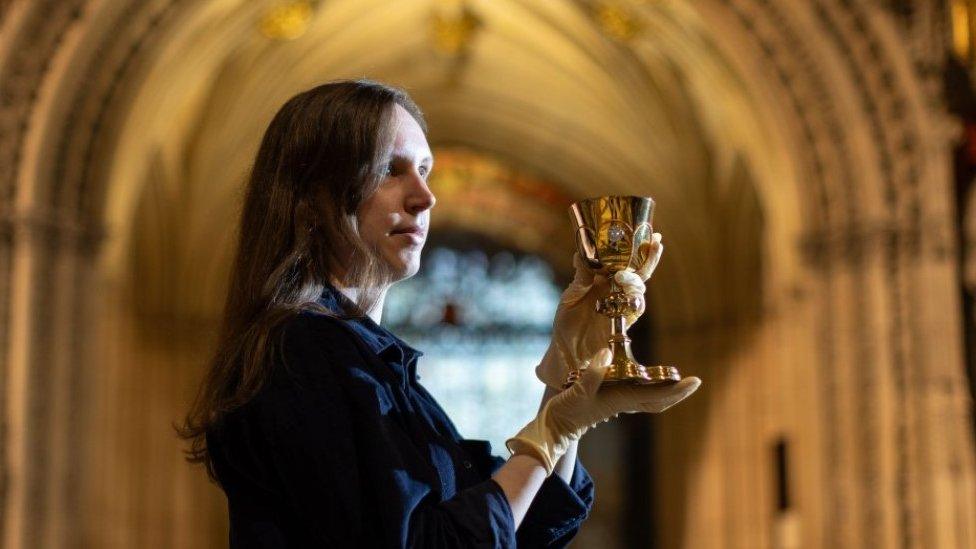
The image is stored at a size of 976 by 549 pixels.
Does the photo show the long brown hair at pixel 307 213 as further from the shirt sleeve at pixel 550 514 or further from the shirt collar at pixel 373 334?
the shirt sleeve at pixel 550 514

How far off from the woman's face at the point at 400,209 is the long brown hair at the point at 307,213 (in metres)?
0.02

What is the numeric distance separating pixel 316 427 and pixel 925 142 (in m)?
10.7

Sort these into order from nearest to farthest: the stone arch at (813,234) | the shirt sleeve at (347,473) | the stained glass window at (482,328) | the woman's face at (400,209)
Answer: the shirt sleeve at (347,473), the woman's face at (400,209), the stone arch at (813,234), the stained glass window at (482,328)

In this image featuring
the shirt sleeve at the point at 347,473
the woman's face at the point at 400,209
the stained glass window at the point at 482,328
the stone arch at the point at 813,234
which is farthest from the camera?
the stained glass window at the point at 482,328

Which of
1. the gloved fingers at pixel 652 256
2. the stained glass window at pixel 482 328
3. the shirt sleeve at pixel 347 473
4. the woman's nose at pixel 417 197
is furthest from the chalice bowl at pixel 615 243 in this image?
the stained glass window at pixel 482 328

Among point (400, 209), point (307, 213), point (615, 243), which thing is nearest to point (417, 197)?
point (400, 209)

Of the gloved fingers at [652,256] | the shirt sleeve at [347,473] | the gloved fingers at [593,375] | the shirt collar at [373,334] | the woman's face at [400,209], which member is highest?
the woman's face at [400,209]

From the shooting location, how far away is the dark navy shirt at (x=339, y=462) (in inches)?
87.5

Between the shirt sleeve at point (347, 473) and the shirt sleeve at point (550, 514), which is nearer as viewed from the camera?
the shirt sleeve at point (347, 473)

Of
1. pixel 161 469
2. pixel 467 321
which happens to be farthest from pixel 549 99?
pixel 161 469

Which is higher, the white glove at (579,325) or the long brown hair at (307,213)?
the long brown hair at (307,213)

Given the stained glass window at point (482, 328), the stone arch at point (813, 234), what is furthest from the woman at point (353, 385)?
the stained glass window at point (482, 328)

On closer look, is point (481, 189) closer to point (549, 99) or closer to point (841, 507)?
Result: point (549, 99)

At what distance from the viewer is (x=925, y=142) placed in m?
12.4
